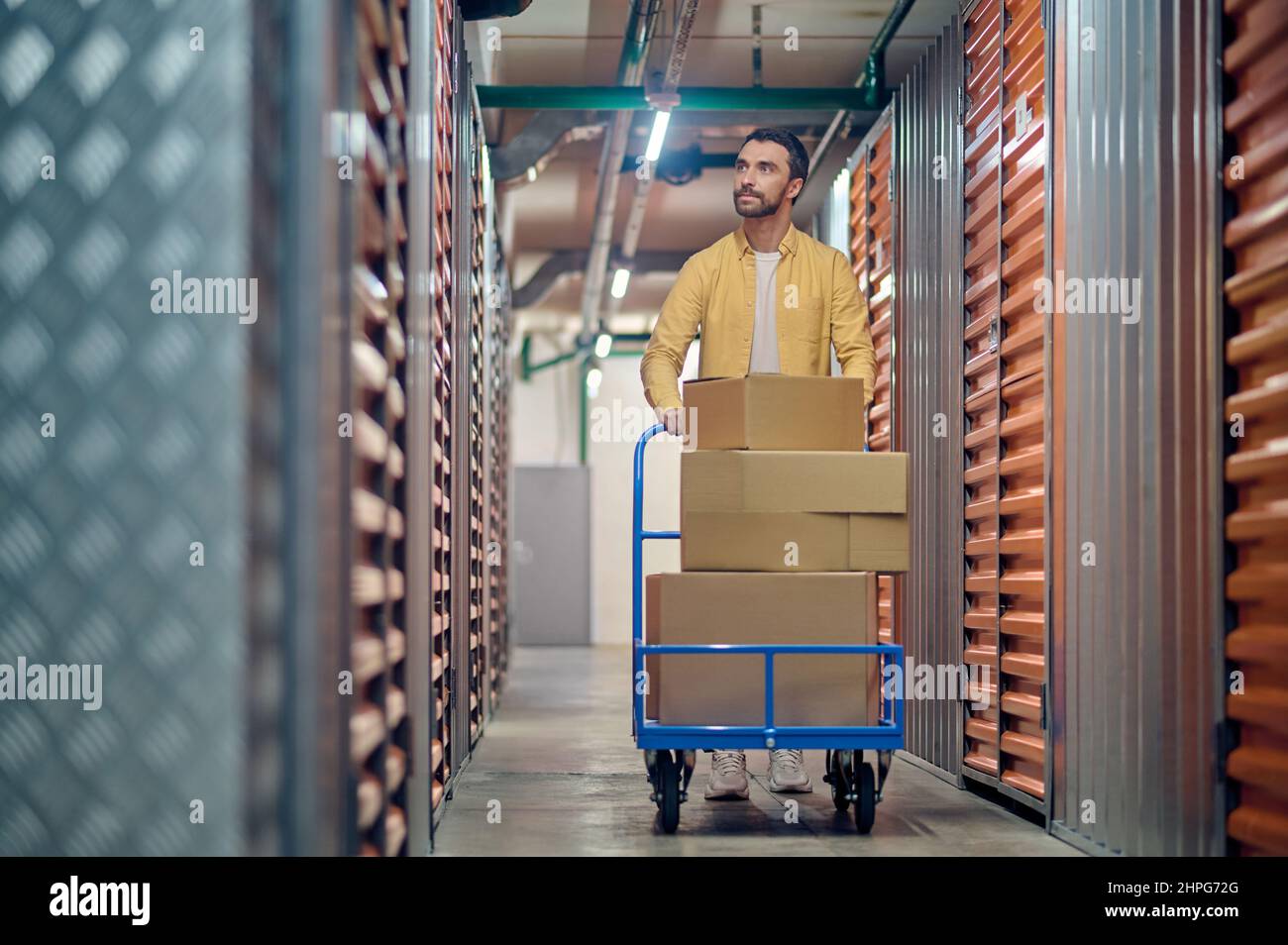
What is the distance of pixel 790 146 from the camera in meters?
4.82

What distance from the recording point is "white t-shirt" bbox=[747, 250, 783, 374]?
16.0 ft

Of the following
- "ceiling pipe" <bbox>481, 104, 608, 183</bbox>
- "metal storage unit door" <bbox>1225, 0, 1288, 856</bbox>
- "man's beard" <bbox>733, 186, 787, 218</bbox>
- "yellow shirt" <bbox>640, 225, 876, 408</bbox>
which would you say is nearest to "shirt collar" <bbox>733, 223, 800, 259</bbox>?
"yellow shirt" <bbox>640, 225, 876, 408</bbox>

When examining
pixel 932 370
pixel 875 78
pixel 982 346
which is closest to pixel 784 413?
pixel 982 346

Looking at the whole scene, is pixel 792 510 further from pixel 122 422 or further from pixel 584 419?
pixel 584 419

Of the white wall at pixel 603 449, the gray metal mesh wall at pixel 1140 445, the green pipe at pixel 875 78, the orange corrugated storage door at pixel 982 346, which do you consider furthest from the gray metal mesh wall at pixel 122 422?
the white wall at pixel 603 449

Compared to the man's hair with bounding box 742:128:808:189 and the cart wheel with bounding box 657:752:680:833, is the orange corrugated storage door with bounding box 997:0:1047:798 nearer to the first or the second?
the man's hair with bounding box 742:128:808:189

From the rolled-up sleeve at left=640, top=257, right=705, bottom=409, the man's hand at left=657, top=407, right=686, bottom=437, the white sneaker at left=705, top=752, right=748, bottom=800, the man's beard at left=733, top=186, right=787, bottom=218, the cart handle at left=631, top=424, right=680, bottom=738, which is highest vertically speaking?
the man's beard at left=733, top=186, right=787, bottom=218

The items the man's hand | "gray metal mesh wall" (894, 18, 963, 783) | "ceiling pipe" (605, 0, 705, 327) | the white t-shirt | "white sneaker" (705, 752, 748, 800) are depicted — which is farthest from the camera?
"ceiling pipe" (605, 0, 705, 327)

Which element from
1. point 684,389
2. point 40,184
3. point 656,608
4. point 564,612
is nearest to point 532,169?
point 684,389

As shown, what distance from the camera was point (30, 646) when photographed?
7.89ft

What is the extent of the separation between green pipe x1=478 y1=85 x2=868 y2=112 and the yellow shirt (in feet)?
9.46

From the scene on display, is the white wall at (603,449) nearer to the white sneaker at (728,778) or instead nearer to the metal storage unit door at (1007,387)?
the metal storage unit door at (1007,387)

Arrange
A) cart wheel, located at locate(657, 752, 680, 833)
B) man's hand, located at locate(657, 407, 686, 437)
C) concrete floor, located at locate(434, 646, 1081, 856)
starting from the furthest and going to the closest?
man's hand, located at locate(657, 407, 686, 437) < cart wheel, located at locate(657, 752, 680, 833) < concrete floor, located at locate(434, 646, 1081, 856)

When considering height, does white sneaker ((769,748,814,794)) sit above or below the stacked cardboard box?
below
